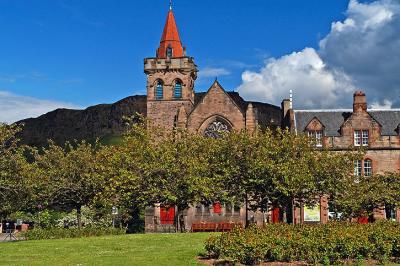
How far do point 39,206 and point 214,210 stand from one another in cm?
1962

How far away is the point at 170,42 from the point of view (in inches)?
2803

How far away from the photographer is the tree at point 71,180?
46.4 metres

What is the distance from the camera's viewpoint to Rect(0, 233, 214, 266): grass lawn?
20.5m

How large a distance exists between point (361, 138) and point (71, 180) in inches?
1188

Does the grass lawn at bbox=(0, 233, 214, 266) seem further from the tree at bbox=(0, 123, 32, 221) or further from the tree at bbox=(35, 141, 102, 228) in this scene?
the tree at bbox=(35, 141, 102, 228)

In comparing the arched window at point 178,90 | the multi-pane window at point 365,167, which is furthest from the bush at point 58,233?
the arched window at point 178,90

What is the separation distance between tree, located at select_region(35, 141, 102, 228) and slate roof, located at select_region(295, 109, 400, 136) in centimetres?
2425

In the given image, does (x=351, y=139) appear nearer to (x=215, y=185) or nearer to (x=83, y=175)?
(x=215, y=185)

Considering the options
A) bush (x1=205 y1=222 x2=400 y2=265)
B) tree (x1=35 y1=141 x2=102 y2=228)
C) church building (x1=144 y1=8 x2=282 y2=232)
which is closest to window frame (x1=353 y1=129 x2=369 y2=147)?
church building (x1=144 y1=8 x2=282 y2=232)

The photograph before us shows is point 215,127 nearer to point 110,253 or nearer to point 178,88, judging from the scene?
point 178,88

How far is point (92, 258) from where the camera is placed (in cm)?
2139

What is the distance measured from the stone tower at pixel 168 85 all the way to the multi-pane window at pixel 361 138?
20.5 m

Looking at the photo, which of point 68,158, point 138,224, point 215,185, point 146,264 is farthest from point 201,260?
point 138,224

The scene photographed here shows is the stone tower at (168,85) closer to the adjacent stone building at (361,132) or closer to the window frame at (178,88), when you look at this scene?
the window frame at (178,88)
